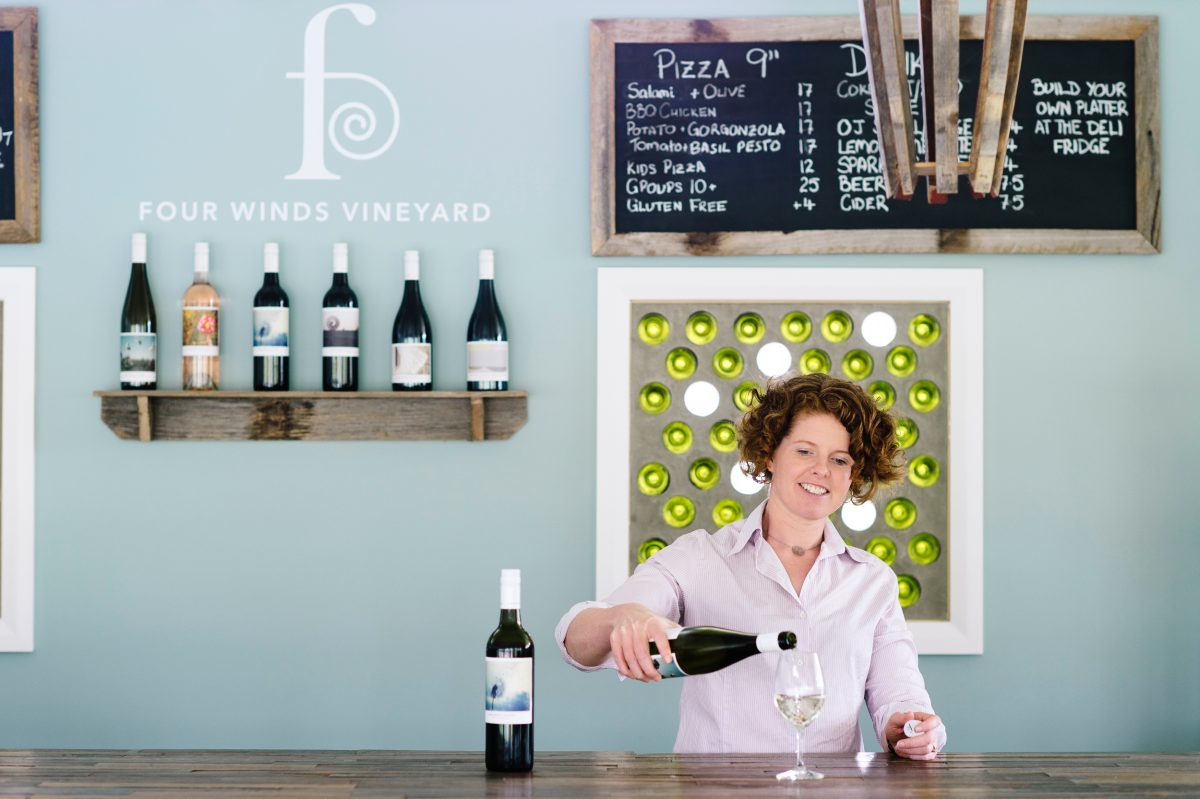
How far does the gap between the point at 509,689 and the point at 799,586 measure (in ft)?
1.97

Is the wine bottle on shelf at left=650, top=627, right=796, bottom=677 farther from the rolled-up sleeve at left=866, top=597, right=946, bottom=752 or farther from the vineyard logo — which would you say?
the vineyard logo

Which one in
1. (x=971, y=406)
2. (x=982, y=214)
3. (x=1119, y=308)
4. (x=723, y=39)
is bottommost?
(x=971, y=406)

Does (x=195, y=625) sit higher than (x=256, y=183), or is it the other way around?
(x=256, y=183)

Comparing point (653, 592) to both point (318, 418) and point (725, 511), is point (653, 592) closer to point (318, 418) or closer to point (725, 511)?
point (725, 511)

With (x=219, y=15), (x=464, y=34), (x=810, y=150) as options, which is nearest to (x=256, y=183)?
(x=219, y=15)

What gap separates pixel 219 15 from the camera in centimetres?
245

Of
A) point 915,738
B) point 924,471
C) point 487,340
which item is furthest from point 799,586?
point 487,340

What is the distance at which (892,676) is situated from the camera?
5.63 ft

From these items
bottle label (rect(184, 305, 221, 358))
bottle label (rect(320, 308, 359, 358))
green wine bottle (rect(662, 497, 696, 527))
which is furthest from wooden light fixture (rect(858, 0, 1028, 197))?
bottle label (rect(184, 305, 221, 358))

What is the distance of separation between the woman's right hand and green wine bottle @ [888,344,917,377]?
1202mm

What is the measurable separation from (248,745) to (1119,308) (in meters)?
2.05

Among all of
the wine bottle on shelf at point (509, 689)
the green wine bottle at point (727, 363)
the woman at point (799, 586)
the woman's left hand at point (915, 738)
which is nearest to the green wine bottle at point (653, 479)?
the green wine bottle at point (727, 363)

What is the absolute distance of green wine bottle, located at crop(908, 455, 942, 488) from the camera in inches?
96.0

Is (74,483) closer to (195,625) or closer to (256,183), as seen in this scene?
(195,625)
